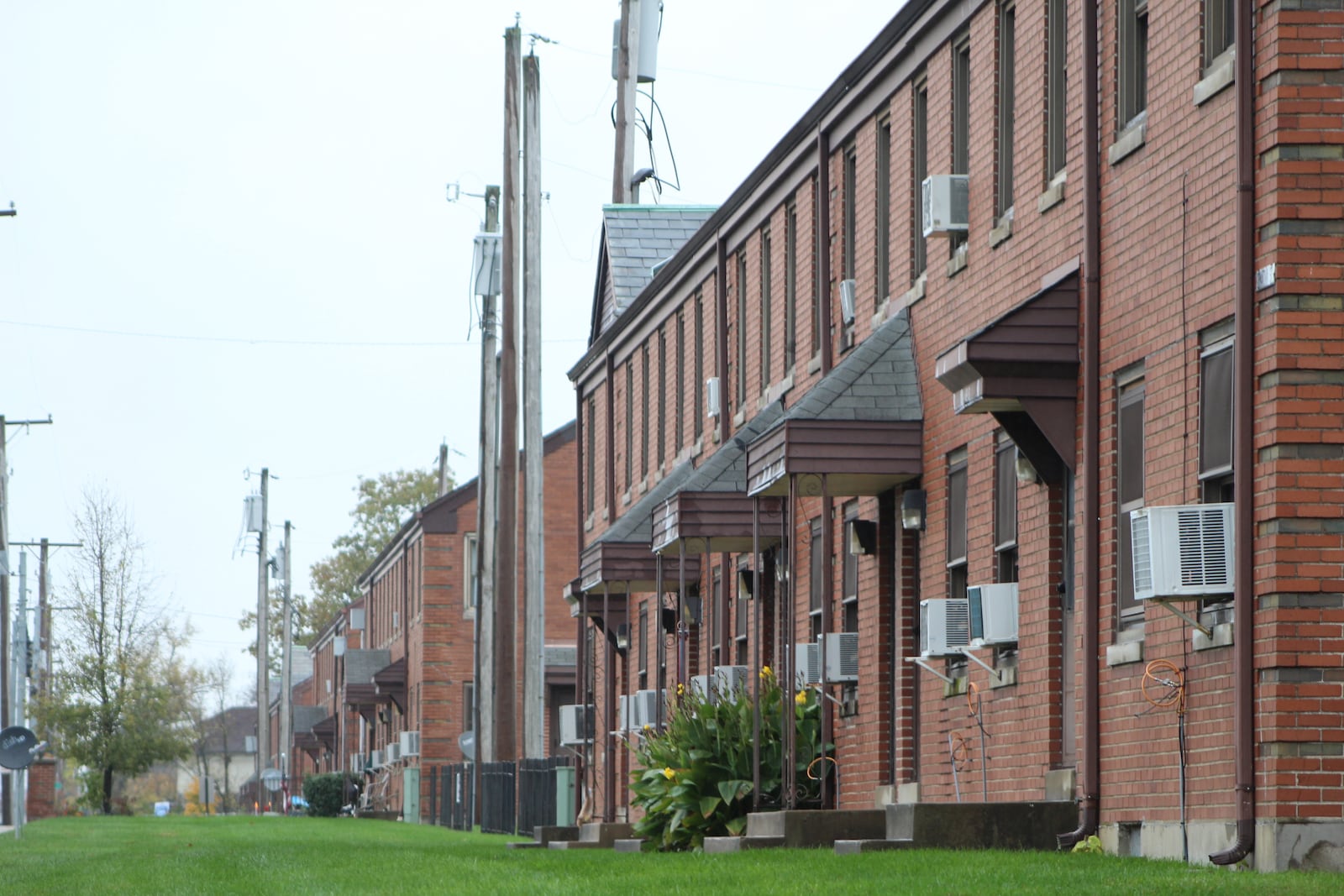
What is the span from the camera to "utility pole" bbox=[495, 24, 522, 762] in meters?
35.5

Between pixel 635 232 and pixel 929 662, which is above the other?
pixel 635 232

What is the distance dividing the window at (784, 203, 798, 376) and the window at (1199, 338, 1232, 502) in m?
10.8

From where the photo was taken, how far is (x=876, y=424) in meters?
19.3

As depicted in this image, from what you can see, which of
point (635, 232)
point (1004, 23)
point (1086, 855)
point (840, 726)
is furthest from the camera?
point (635, 232)

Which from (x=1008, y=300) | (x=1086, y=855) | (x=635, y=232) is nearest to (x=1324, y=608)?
(x=1086, y=855)

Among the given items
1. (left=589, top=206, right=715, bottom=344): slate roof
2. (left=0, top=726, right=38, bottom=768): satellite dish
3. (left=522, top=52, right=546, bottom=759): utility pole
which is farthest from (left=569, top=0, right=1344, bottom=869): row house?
(left=0, top=726, right=38, bottom=768): satellite dish

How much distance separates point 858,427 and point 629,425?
1531cm

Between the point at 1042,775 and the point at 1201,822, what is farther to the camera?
the point at 1042,775

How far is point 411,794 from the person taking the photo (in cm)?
5703

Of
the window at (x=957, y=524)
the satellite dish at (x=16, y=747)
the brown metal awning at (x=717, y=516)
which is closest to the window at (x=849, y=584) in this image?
the brown metal awning at (x=717, y=516)

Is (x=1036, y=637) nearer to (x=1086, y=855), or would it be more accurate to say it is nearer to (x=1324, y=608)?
(x=1086, y=855)

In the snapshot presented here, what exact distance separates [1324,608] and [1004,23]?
6.89 meters

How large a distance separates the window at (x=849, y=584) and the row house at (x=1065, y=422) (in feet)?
0.14

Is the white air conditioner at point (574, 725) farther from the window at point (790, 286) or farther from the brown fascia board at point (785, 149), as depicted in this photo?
the window at point (790, 286)
